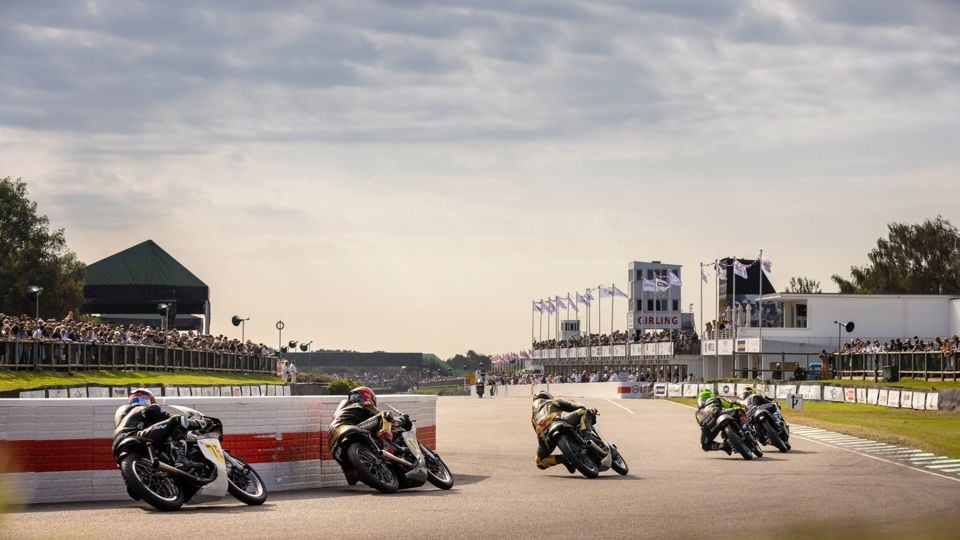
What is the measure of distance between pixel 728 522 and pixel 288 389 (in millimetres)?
40757

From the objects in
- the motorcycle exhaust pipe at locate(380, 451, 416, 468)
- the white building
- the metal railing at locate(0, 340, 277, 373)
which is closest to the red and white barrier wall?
the motorcycle exhaust pipe at locate(380, 451, 416, 468)

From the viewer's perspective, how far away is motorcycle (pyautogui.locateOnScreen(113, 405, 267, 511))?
50.4 ft

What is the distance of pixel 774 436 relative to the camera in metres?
28.9

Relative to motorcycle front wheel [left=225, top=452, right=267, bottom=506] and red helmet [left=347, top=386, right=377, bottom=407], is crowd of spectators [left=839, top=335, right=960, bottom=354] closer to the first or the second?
red helmet [left=347, top=386, right=377, bottom=407]

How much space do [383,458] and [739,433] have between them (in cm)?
1007

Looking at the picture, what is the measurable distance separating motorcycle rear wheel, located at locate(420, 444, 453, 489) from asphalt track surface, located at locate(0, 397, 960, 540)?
0.51ft

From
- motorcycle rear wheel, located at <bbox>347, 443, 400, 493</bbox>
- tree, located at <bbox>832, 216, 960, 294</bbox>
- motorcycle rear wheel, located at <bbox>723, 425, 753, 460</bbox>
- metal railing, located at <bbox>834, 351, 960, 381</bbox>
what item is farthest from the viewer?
tree, located at <bbox>832, 216, 960, 294</bbox>

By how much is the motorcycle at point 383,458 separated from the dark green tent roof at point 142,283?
75392 millimetres

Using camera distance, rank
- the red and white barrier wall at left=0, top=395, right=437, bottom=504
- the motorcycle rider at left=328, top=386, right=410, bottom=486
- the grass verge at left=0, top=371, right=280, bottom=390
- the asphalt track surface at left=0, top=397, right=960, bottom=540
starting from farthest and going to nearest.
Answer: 1. the grass verge at left=0, top=371, right=280, bottom=390
2. the motorcycle rider at left=328, top=386, right=410, bottom=486
3. the red and white barrier wall at left=0, top=395, right=437, bottom=504
4. the asphalt track surface at left=0, top=397, right=960, bottom=540

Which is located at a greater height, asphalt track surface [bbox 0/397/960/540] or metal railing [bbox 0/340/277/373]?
metal railing [bbox 0/340/277/373]

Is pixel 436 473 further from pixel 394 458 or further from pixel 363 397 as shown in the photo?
pixel 363 397

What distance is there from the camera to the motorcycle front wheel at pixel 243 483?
53.8ft

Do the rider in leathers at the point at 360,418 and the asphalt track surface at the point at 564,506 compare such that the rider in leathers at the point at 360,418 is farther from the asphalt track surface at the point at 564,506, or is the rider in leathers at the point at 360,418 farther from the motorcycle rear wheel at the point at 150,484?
the motorcycle rear wheel at the point at 150,484

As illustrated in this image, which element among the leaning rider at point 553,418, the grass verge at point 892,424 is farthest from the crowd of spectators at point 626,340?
the leaning rider at point 553,418
